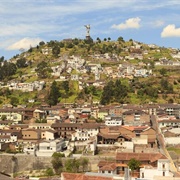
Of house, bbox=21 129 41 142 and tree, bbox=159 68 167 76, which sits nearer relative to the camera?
house, bbox=21 129 41 142

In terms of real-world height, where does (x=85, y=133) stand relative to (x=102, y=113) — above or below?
below

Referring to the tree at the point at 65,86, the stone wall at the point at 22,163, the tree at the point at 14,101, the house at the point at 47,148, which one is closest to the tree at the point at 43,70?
the tree at the point at 65,86

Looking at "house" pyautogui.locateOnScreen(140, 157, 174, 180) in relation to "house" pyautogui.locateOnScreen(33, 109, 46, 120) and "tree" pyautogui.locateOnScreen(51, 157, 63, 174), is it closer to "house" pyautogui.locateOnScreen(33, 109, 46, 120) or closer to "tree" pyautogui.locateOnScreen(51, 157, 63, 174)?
"tree" pyautogui.locateOnScreen(51, 157, 63, 174)

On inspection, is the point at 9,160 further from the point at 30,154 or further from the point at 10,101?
the point at 10,101

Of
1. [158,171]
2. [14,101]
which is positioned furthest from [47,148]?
[14,101]

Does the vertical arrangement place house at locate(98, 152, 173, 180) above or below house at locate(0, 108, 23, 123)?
below

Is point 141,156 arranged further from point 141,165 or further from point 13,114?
point 13,114

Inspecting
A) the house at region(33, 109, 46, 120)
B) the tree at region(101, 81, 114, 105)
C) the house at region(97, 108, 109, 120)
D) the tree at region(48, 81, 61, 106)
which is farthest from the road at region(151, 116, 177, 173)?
the tree at region(48, 81, 61, 106)

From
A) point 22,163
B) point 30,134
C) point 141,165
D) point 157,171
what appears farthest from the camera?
point 30,134
